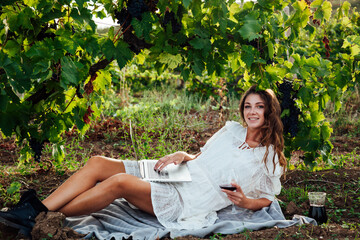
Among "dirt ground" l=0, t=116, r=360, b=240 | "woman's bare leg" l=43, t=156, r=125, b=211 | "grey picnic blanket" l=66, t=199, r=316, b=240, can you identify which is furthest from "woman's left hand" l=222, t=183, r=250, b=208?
"woman's bare leg" l=43, t=156, r=125, b=211

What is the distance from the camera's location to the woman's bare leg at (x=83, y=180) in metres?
2.91

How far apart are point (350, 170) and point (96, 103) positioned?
2704 mm

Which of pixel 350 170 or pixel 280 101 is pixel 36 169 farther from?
pixel 350 170

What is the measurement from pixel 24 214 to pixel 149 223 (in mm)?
887

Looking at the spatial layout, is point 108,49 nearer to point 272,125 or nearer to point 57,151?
point 272,125

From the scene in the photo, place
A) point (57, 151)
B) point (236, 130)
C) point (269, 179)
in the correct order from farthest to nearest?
point (57, 151)
point (236, 130)
point (269, 179)

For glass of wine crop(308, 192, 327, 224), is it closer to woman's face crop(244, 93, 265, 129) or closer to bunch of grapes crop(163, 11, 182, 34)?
woman's face crop(244, 93, 265, 129)

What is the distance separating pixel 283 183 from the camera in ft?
13.8

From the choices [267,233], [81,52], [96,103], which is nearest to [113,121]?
[96,103]

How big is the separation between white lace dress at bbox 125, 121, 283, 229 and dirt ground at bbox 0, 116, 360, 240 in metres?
0.28

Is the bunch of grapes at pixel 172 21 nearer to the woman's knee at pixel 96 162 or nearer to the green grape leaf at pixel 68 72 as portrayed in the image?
the green grape leaf at pixel 68 72

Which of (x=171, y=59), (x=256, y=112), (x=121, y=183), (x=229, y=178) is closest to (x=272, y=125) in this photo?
(x=256, y=112)

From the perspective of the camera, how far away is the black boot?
8.69 ft

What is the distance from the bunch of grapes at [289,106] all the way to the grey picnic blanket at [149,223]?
0.64 meters
